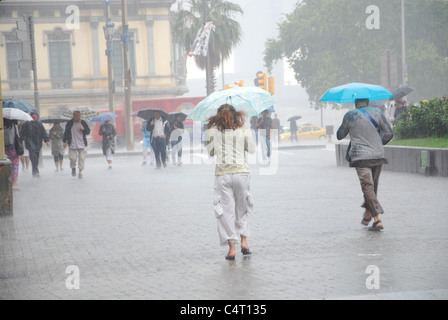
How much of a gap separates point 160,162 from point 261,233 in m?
13.7

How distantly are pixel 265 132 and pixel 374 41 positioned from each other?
100ft

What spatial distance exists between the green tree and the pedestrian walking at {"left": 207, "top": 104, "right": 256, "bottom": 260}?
44.8 m

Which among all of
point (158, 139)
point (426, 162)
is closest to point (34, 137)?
point (158, 139)

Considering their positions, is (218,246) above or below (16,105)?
below

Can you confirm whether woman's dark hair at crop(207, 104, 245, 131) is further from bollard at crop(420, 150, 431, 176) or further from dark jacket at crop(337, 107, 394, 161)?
bollard at crop(420, 150, 431, 176)

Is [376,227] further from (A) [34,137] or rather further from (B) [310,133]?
(B) [310,133]

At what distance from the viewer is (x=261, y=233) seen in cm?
941

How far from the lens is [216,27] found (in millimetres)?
44250

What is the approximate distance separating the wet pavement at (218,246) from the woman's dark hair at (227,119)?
53.5 inches

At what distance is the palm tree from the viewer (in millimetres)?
44500

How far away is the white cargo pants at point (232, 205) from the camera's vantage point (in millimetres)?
7680

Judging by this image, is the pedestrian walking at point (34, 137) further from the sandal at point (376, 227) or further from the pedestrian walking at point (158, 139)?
the sandal at point (376, 227)

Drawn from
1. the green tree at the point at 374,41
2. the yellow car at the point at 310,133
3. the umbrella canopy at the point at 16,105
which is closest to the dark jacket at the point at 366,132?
the umbrella canopy at the point at 16,105
